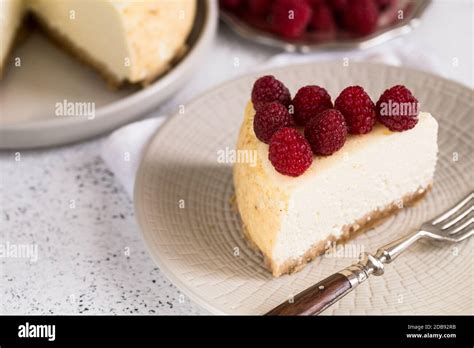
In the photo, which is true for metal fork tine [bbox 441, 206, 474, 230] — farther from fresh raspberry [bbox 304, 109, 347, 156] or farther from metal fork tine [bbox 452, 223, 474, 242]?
fresh raspberry [bbox 304, 109, 347, 156]

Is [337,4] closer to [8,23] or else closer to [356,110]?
[356,110]

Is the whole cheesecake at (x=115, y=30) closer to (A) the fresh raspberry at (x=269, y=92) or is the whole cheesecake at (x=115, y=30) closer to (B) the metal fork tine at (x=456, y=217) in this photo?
(A) the fresh raspberry at (x=269, y=92)

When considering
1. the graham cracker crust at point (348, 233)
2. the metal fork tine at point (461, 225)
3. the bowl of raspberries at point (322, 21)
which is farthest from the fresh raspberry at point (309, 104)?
the bowl of raspberries at point (322, 21)

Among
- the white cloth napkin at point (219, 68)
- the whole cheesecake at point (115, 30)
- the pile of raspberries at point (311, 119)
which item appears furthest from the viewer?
the whole cheesecake at point (115, 30)

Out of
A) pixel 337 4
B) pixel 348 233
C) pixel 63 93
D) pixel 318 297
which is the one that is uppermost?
pixel 337 4

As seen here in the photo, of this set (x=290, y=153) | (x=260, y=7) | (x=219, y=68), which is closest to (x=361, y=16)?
(x=260, y=7)

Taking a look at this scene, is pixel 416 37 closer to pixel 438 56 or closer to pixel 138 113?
pixel 438 56

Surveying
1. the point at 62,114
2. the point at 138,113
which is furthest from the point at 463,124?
the point at 62,114
